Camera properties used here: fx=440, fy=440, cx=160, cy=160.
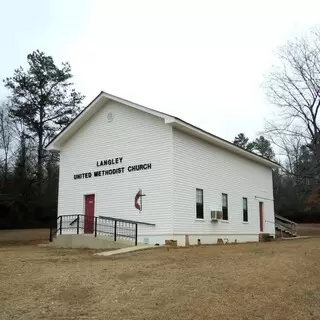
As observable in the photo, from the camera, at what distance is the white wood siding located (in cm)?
2038

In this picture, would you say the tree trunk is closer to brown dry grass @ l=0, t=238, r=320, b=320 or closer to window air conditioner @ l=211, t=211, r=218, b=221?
window air conditioner @ l=211, t=211, r=218, b=221

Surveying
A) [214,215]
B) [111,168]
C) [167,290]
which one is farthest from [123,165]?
[167,290]

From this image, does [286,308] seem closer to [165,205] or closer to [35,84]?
[165,205]

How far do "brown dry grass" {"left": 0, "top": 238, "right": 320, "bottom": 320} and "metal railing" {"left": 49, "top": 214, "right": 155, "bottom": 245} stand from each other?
7870 millimetres

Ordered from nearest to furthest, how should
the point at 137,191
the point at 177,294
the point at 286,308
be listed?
the point at 286,308 < the point at 177,294 < the point at 137,191

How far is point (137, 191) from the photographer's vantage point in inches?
839

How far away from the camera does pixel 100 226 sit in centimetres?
2258

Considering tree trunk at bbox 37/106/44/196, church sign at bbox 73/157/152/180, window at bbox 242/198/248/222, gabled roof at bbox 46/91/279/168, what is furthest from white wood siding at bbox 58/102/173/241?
tree trunk at bbox 37/106/44/196

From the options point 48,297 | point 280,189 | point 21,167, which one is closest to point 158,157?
point 48,297

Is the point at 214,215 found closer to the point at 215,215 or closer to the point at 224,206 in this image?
the point at 215,215

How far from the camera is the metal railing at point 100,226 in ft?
68.3

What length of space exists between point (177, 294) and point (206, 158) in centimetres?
1499

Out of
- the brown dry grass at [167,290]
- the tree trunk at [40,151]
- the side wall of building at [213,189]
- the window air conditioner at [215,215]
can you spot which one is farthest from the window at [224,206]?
the tree trunk at [40,151]

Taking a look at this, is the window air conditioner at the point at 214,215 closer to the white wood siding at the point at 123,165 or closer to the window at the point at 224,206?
the window at the point at 224,206
